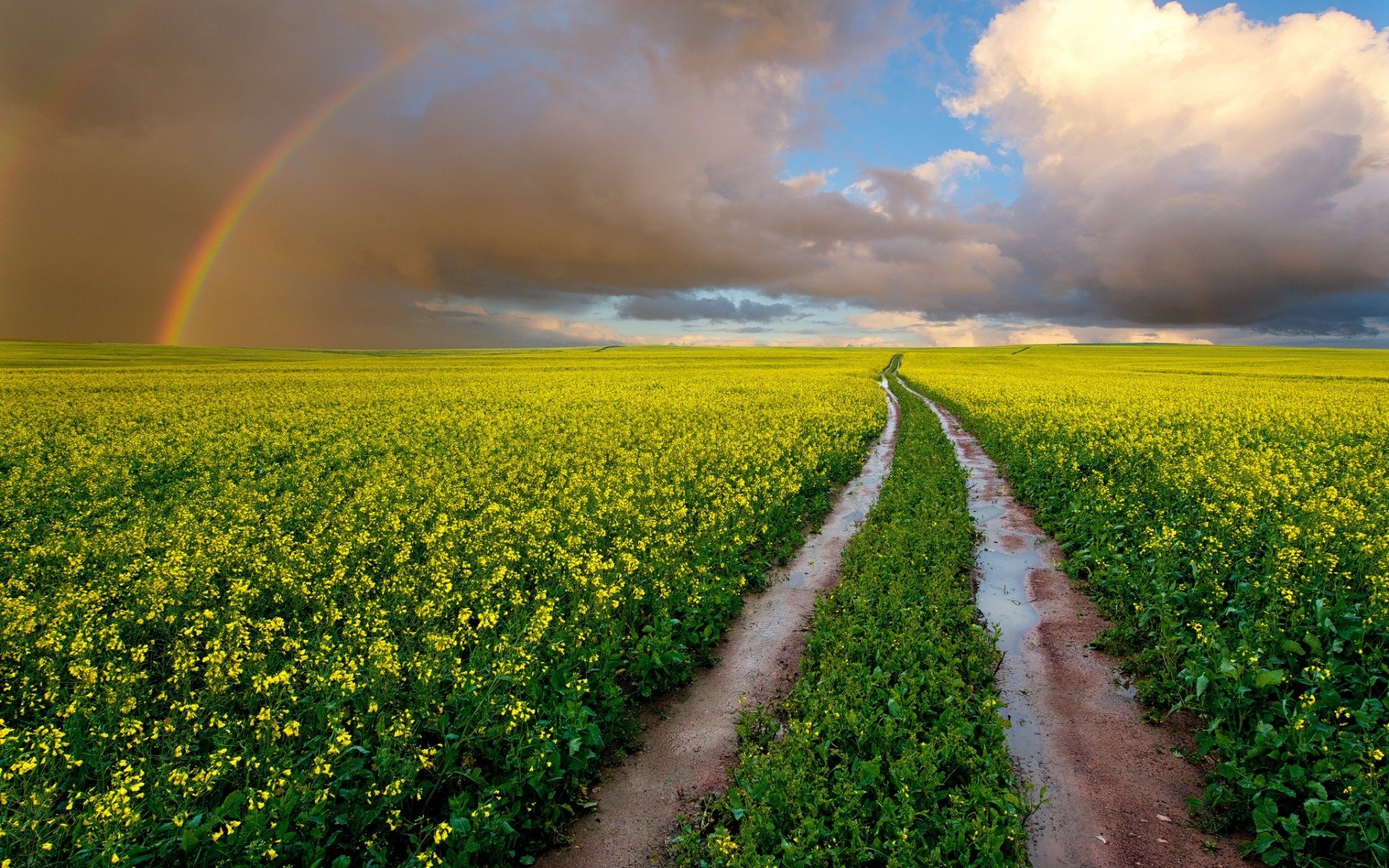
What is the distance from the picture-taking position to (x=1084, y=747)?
6398 millimetres

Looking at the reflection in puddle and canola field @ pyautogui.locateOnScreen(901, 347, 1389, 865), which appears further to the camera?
the reflection in puddle

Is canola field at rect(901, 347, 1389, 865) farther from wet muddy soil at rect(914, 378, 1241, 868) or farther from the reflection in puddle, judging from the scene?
the reflection in puddle

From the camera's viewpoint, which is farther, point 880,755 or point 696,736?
point 696,736

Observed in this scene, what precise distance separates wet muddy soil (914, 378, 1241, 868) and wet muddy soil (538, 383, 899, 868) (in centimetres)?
270

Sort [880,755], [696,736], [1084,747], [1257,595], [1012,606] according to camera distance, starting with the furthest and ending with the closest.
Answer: [1012,606], [1257,595], [696,736], [1084,747], [880,755]

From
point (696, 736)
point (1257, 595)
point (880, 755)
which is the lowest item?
point (696, 736)

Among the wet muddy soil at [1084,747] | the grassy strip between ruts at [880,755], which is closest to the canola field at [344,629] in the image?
the grassy strip between ruts at [880,755]

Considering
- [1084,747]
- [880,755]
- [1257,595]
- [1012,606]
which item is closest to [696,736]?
[880,755]

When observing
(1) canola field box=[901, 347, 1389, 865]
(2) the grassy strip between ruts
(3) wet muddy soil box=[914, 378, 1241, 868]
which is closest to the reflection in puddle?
(3) wet muddy soil box=[914, 378, 1241, 868]

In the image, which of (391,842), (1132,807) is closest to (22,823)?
(391,842)

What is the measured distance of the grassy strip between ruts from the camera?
15.9 feet

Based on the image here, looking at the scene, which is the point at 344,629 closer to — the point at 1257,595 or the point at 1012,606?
the point at 1012,606

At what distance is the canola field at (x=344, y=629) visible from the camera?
468 cm

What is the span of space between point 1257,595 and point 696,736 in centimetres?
726
